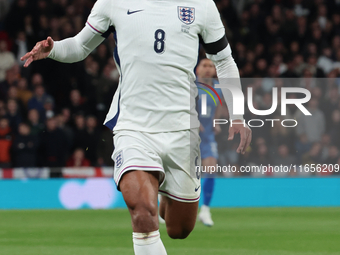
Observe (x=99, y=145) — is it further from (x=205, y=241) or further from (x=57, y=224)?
(x=205, y=241)

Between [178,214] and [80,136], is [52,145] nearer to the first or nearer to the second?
[80,136]

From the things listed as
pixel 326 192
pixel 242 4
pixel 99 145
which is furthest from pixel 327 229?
pixel 242 4

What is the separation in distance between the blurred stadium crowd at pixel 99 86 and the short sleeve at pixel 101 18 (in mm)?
6750

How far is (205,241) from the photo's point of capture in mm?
6602

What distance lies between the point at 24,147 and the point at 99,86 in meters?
1.85

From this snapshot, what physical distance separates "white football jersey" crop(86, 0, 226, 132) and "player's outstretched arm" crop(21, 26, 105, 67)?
7cm

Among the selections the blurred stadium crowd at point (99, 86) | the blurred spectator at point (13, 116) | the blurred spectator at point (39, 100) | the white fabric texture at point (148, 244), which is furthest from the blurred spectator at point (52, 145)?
the white fabric texture at point (148, 244)

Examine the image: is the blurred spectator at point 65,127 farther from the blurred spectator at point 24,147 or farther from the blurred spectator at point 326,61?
the blurred spectator at point 326,61

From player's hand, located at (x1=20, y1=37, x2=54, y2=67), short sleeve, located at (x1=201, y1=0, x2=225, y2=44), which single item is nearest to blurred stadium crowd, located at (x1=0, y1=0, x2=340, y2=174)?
short sleeve, located at (x1=201, y1=0, x2=225, y2=44)

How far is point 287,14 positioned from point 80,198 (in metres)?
6.55

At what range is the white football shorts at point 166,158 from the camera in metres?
3.88

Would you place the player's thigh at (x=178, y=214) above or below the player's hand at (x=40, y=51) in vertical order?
below

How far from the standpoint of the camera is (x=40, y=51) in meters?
4.16

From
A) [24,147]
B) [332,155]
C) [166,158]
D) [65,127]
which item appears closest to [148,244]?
[166,158]
